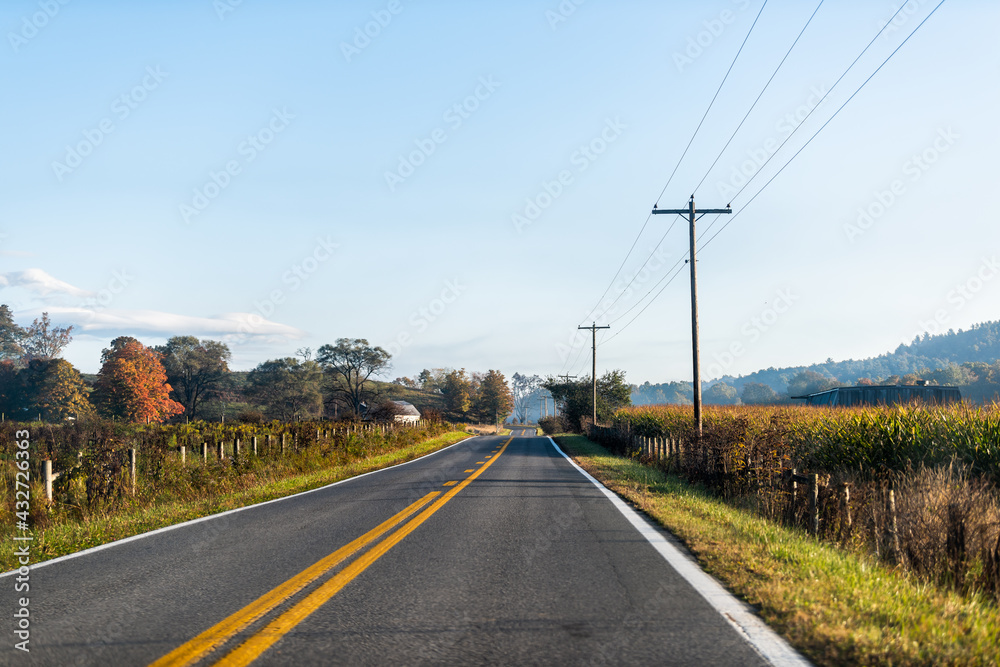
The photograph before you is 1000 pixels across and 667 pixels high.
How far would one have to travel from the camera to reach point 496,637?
167 inches

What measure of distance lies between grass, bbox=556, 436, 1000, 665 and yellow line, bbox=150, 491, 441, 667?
374 centimetres

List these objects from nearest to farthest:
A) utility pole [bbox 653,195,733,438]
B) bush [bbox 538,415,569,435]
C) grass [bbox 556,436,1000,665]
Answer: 1. grass [bbox 556,436,1000,665]
2. utility pole [bbox 653,195,733,438]
3. bush [bbox 538,415,569,435]

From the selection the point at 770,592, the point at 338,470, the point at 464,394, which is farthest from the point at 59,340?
the point at 770,592

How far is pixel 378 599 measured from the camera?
202 inches

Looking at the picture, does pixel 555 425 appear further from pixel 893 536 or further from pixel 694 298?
pixel 893 536

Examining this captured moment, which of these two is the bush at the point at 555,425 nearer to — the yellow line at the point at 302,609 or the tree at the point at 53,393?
the tree at the point at 53,393

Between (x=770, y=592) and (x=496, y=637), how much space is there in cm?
250

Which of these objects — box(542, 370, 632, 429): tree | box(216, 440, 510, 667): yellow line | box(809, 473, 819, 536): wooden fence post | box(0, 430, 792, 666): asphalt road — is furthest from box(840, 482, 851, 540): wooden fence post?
box(542, 370, 632, 429): tree

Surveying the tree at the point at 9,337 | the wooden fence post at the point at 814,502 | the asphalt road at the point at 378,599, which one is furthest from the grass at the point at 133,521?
the tree at the point at 9,337

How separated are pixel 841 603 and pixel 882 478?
7886mm

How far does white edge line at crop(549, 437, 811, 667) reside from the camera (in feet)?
12.9

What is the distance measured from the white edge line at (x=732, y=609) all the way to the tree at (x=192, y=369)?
290ft

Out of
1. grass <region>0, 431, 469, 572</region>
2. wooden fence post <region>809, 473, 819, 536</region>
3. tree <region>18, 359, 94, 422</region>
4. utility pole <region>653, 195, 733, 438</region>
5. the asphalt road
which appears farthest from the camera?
tree <region>18, 359, 94, 422</region>

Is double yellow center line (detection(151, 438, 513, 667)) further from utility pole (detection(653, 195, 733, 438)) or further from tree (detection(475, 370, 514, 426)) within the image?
tree (detection(475, 370, 514, 426))
